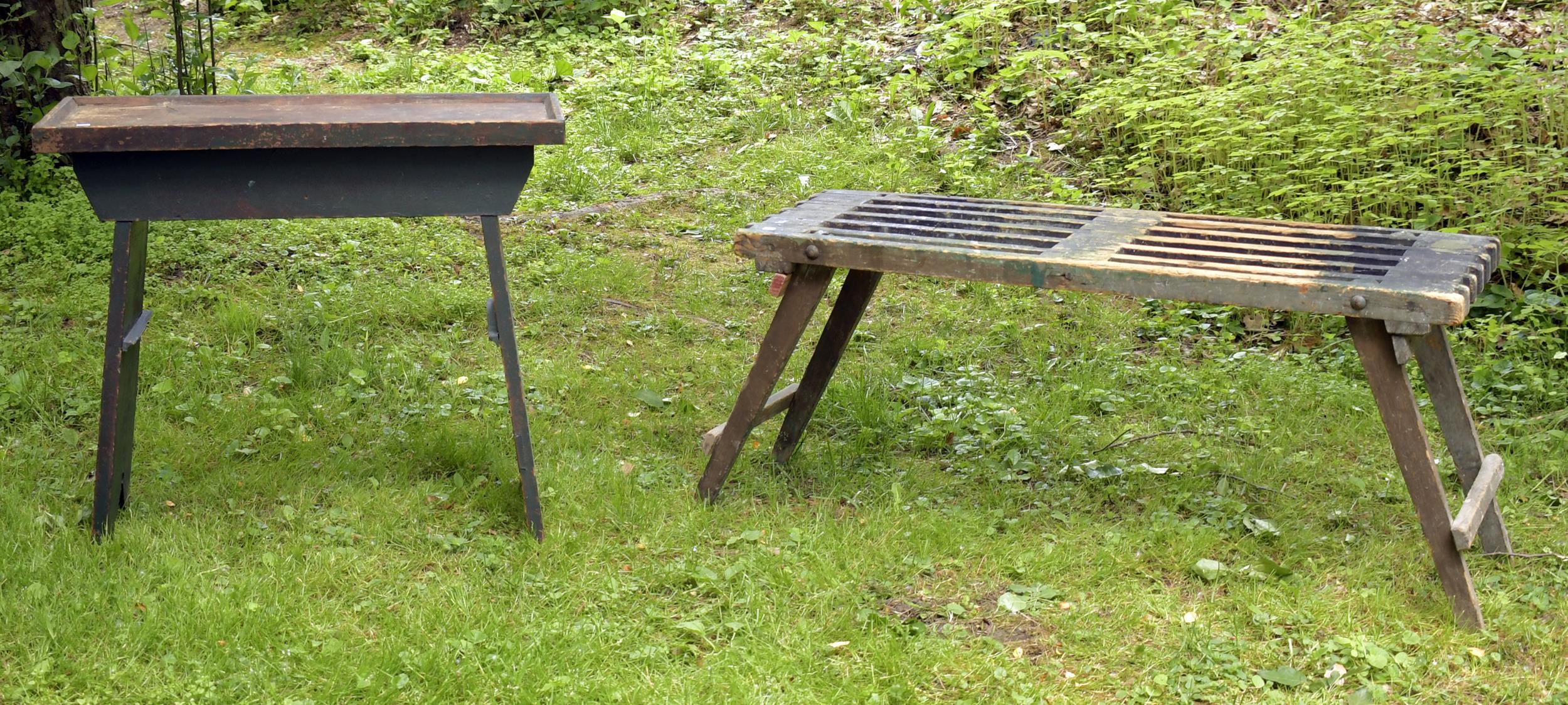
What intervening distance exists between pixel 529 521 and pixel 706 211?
10.3ft

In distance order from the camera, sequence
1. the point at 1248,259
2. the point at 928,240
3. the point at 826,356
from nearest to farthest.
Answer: the point at 1248,259, the point at 928,240, the point at 826,356

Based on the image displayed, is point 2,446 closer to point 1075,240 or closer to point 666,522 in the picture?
point 666,522

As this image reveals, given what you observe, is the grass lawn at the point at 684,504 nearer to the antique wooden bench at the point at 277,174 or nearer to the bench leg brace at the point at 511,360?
the bench leg brace at the point at 511,360

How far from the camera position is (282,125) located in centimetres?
293

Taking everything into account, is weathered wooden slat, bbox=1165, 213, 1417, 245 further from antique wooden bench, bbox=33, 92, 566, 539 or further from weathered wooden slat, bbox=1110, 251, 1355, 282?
antique wooden bench, bbox=33, 92, 566, 539

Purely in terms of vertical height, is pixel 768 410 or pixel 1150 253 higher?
pixel 1150 253

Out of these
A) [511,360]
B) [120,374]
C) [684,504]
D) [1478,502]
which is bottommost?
[1478,502]

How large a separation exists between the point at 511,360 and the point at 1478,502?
2.50 metres

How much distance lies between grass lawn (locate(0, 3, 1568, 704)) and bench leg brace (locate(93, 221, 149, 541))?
0.08 m

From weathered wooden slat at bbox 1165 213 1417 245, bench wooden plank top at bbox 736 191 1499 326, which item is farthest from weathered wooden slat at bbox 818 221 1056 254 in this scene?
weathered wooden slat at bbox 1165 213 1417 245

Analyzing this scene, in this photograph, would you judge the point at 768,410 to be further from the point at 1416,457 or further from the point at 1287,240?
the point at 1416,457

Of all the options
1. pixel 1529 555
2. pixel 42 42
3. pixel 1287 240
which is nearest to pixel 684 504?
pixel 1287 240

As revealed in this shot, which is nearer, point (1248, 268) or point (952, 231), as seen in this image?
point (1248, 268)

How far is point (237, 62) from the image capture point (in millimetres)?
8656
